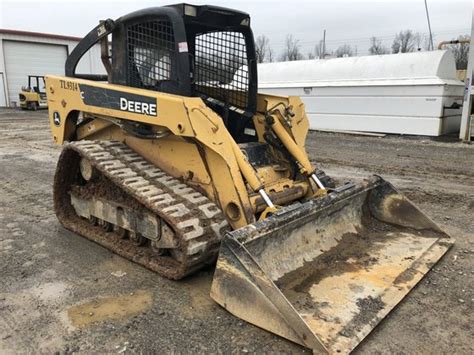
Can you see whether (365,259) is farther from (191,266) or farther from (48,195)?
(48,195)

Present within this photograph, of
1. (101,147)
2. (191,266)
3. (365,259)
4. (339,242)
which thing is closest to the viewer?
(191,266)

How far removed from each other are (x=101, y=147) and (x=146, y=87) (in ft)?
2.33

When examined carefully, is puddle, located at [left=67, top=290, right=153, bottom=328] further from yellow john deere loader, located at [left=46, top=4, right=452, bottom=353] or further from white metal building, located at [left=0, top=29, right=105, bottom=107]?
white metal building, located at [left=0, top=29, right=105, bottom=107]

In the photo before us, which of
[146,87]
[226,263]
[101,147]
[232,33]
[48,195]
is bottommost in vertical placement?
[48,195]

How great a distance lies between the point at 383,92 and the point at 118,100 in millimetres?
10209

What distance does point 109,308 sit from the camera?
3.20m

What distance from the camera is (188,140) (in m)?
3.71

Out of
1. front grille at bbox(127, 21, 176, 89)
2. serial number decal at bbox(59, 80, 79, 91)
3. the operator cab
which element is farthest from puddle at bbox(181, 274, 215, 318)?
serial number decal at bbox(59, 80, 79, 91)

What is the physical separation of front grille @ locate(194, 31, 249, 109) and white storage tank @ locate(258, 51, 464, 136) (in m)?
8.83

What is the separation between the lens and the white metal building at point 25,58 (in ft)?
89.5

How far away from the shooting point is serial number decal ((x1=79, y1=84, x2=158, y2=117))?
377 cm

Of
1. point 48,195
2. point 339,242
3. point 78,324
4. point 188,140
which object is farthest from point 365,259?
point 48,195

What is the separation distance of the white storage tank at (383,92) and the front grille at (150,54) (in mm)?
9616

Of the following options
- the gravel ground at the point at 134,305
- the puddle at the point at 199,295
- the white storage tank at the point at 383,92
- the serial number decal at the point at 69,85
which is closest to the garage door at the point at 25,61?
the white storage tank at the point at 383,92
